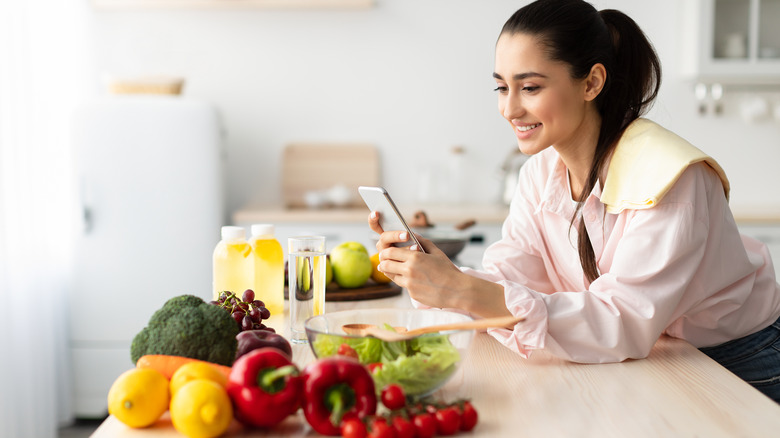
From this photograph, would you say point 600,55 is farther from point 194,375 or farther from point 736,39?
point 736,39

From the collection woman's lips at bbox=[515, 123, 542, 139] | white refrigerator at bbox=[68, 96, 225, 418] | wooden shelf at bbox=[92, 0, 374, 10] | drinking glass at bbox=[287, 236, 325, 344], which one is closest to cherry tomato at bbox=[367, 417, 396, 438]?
drinking glass at bbox=[287, 236, 325, 344]

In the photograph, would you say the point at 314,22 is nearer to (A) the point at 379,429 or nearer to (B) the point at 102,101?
(B) the point at 102,101

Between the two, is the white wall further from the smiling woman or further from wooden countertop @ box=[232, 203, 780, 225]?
the smiling woman

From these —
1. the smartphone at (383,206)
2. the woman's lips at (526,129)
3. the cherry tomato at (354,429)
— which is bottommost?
the cherry tomato at (354,429)

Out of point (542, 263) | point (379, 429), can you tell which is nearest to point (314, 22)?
point (542, 263)

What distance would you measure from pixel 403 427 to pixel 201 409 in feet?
0.72

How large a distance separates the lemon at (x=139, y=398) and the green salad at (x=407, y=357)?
217 millimetres

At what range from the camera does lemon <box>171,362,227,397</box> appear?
0.85 m

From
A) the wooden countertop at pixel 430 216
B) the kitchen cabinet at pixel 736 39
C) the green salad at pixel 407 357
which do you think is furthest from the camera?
the kitchen cabinet at pixel 736 39

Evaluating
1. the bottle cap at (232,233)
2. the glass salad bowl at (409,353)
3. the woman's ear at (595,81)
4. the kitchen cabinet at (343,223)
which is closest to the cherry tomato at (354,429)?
the glass salad bowl at (409,353)

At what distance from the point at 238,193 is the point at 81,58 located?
1000 mm

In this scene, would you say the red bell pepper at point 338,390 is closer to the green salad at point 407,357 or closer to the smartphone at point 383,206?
the green salad at point 407,357

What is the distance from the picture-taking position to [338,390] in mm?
802

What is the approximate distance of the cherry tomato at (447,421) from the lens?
0.83 metres
